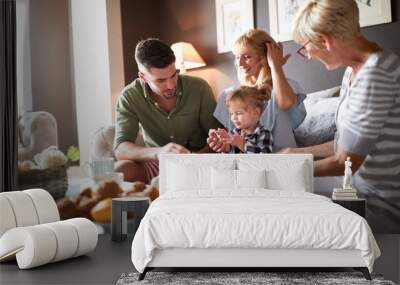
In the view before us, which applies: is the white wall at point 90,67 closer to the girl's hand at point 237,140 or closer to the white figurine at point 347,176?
the girl's hand at point 237,140

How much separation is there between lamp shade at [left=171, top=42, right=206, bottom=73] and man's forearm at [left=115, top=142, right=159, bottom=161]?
36.5 inches

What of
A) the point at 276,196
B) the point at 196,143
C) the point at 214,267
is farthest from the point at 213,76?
the point at 214,267

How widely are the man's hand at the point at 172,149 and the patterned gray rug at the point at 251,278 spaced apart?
2101 mm

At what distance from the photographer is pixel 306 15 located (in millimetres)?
6133

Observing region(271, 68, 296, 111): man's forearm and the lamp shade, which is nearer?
region(271, 68, 296, 111): man's forearm

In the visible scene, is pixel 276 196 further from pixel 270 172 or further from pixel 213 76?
pixel 213 76

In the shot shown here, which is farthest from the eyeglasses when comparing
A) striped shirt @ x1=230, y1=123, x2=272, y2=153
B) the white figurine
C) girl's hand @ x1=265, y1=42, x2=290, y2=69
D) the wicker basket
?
the wicker basket

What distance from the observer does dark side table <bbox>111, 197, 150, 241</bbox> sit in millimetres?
5977

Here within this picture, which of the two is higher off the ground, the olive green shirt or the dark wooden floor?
the olive green shirt

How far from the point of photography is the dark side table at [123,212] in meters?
5.98

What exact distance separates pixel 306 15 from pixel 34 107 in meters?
3.13

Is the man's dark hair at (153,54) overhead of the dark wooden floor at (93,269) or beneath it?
overhead

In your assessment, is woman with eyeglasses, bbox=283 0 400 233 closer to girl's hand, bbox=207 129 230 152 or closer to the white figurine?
the white figurine

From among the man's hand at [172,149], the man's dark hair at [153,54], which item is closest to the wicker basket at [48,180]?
the man's hand at [172,149]
